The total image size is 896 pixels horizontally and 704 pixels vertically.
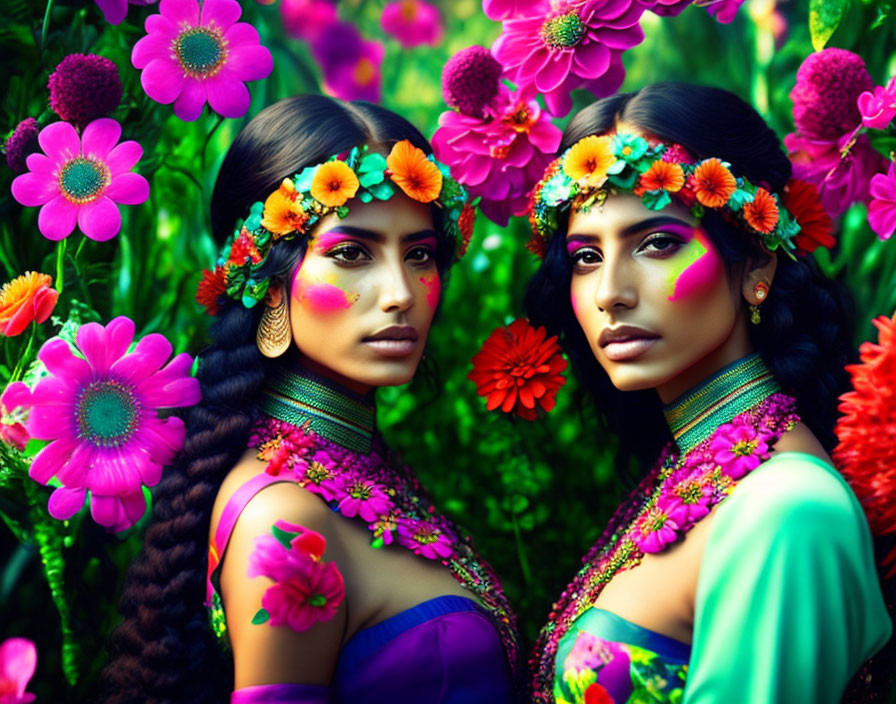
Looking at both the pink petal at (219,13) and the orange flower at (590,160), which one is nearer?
the orange flower at (590,160)

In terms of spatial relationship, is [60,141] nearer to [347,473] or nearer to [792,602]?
[347,473]

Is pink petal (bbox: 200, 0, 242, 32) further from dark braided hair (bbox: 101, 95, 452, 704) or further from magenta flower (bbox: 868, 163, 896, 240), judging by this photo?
magenta flower (bbox: 868, 163, 896, 240)

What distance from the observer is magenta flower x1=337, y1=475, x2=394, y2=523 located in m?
2.00

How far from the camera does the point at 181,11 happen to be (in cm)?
223

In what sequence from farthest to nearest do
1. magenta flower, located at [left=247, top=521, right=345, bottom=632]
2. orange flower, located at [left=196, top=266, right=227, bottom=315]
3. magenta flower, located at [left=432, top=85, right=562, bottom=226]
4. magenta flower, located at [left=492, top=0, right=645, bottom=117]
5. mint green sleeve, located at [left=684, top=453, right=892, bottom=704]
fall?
magenta flower, located at [left=432, top=85, right=562, bottom=226] < magenta flower, located at [left=492, top=0, right=645, bottom=117] < orange flower, located at [left=196, top=266, right=227, bottom=315] < magenta flower, located at [left=247, top=521, right=345, bottom=632] < mint green sleeve, located at [left=684, top=453, right=892, bottom=704]

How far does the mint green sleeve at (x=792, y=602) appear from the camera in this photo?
161 cm

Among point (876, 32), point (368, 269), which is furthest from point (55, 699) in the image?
point (876, 32)

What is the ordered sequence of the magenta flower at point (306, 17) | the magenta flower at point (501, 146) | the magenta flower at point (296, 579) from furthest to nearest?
the magenta flower at point (306, 17) → the magenta flower at point (501, 146) → the magenta flower at point (296, 579)

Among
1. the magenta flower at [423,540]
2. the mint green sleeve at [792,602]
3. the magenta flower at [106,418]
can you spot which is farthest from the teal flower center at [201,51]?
the mint green sleeve at [792,602]

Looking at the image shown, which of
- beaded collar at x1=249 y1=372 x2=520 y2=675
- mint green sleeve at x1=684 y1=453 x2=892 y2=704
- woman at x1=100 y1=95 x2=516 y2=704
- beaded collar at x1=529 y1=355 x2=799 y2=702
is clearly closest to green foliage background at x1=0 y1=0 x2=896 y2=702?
woman at x1=100 y1=95 x2=516 y2=704

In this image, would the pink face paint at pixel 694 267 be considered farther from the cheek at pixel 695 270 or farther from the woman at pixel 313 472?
the woman at pixel 313 472

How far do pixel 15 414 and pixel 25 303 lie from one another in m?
0.23

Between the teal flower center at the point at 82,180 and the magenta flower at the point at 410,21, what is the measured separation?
188 cm

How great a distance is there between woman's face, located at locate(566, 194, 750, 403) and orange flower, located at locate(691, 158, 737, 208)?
0.06 meters
